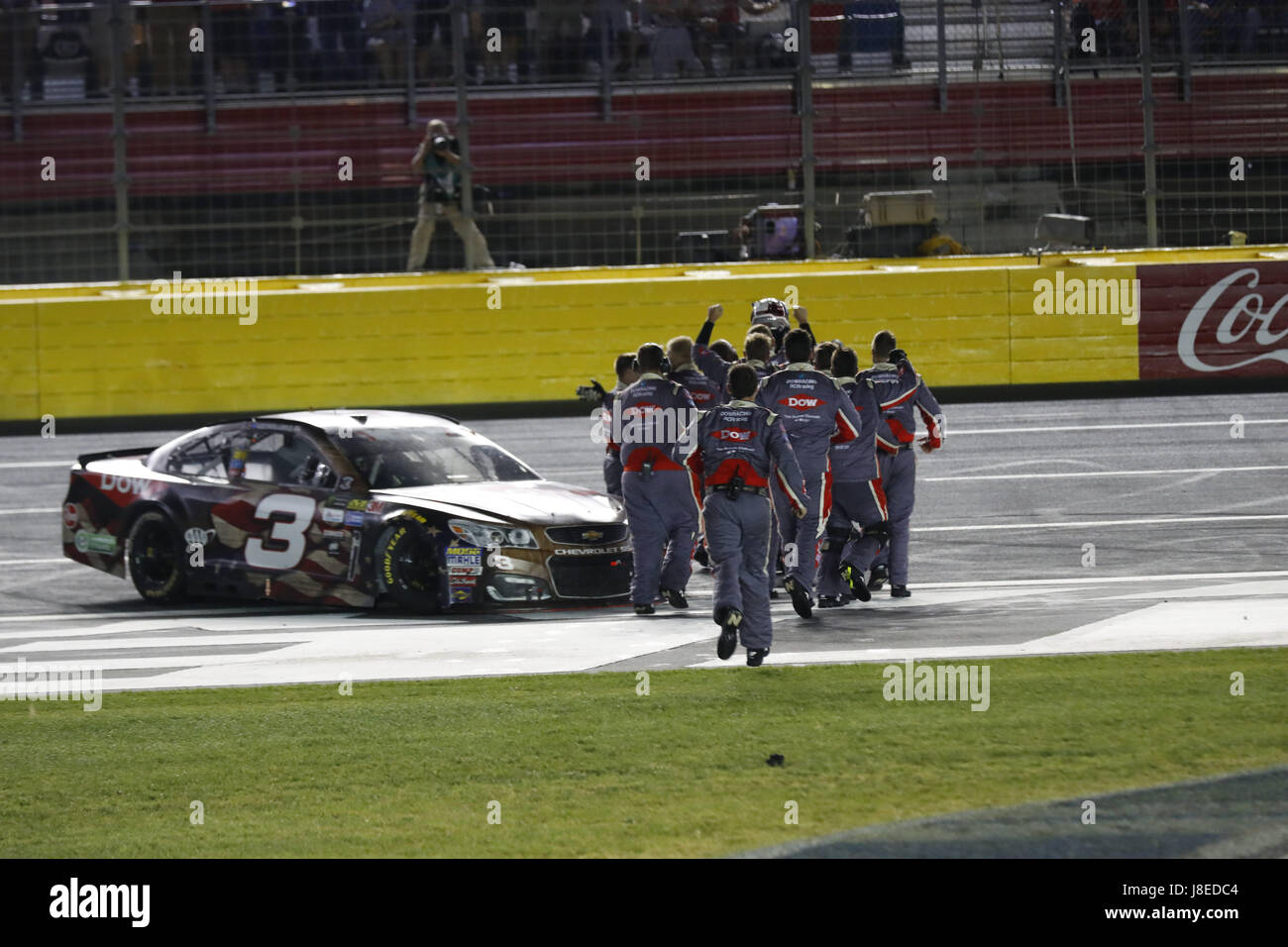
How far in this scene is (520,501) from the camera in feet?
38.4

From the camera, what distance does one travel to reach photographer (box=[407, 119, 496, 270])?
19.6 meters

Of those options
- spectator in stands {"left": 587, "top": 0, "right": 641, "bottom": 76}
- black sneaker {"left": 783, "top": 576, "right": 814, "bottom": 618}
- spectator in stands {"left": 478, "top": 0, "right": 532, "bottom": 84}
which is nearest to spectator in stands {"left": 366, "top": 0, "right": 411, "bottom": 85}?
spectator in stands {"left": 478, "top": 0, "right": 532, "bottom": 84}

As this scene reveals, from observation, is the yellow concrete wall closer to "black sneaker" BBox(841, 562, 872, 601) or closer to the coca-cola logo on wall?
the coca-cola logo on wall

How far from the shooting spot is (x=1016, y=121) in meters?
19.9

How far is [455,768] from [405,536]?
13.8 ft

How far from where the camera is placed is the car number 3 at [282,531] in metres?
11.9

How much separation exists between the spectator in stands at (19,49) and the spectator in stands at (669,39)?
6778 millimetres

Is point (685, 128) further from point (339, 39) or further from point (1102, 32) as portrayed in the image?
point (1102, 32)

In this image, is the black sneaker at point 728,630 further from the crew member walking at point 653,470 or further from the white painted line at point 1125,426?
the white painted line at point 1125,426

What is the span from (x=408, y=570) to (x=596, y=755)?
167 inches

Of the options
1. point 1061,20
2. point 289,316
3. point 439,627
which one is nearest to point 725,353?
point 439,627

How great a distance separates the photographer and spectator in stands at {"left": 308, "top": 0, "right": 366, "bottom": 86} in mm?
1415

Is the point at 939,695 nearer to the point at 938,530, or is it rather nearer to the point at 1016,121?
the point at 938,530

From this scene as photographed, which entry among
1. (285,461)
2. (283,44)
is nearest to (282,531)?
(285,461)
